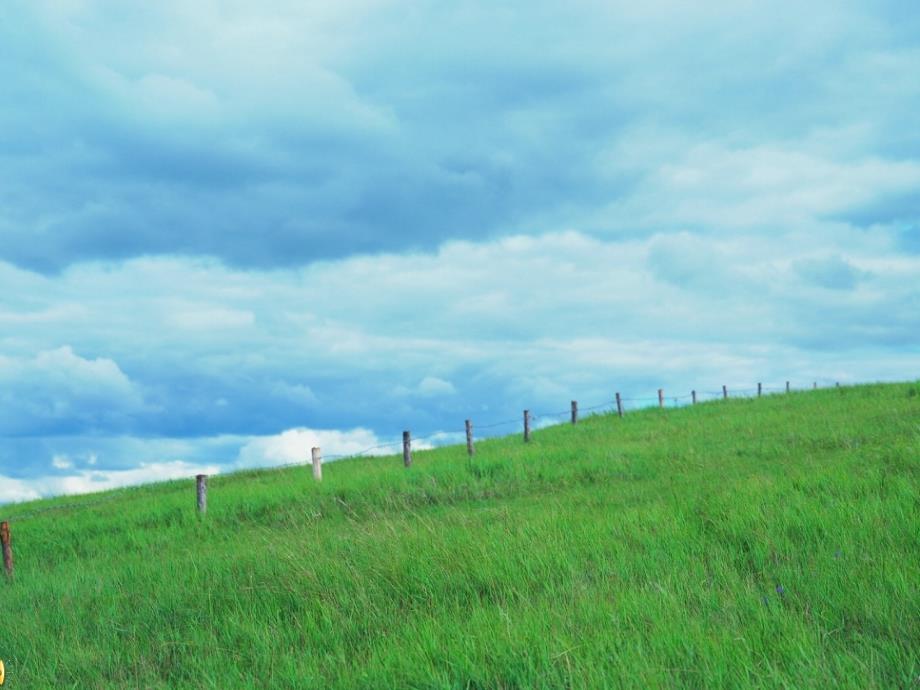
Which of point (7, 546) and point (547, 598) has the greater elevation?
point (7, 546)

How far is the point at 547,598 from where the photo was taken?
6.68 meters

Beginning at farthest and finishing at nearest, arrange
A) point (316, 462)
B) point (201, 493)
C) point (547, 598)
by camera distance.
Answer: point (316, 462), point (201, 493), point (547, 598)

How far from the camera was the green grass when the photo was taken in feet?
16.6

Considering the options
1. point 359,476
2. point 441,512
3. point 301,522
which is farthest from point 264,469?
point 441,512

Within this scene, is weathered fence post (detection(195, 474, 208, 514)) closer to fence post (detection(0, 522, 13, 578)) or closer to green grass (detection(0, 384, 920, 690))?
green grass (detection(0, 384, 920, 690))

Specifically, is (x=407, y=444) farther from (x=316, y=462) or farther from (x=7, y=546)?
(x=7, y=546)

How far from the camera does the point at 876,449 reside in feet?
46.1

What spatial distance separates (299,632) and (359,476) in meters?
11.8

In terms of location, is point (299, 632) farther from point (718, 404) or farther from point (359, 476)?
point (718, 404)

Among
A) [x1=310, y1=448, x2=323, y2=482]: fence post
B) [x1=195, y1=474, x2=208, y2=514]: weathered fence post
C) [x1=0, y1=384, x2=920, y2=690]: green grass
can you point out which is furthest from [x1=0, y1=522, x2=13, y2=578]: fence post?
[x1=310, y1=448, x2=323, y2=482]: fence post

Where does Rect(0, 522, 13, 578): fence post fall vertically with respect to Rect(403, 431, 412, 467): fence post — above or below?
below

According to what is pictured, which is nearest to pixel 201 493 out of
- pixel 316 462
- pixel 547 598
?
pixel 316 462

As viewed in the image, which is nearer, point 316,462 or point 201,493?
point 201,493

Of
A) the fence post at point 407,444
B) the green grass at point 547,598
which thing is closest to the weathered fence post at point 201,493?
the green grass at point 547,598
